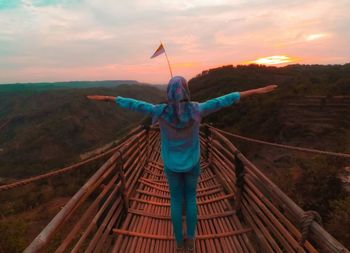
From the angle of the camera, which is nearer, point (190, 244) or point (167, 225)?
point (190, 244)

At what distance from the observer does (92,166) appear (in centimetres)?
2917

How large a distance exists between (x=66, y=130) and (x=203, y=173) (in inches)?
3491

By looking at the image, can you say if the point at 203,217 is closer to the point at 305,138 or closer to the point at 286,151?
the point at 286,151

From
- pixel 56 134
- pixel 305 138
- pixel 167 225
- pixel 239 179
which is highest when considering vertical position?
pixel 239 179

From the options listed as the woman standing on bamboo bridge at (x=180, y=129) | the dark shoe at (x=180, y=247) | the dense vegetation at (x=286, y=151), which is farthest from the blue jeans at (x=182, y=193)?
the dense vegetation at (x=286, y=151)

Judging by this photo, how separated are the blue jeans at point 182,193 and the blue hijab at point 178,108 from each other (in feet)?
1.61

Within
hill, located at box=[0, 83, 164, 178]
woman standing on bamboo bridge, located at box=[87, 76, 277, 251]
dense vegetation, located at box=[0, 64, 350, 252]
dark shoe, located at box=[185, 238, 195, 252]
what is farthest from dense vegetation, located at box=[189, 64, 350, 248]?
hill, located at box=[0, 83, 164, 178]

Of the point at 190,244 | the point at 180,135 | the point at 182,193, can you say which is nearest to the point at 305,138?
the point at 190,244

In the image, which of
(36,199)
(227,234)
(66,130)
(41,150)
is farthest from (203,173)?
(66,130)

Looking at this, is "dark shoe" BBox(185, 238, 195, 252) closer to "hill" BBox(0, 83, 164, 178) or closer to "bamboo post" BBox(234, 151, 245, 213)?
"bamboo post" BBox(234, 151, 245, 213)

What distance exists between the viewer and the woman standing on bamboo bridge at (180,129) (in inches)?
89.1

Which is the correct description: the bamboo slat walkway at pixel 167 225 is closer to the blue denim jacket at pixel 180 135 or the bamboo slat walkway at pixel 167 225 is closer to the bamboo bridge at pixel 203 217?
the bamboo bridge at pixel 203 217

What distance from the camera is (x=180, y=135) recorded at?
2.43 meters

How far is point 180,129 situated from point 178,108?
0.75ft
